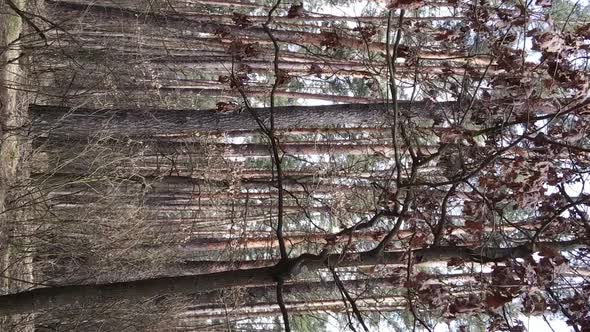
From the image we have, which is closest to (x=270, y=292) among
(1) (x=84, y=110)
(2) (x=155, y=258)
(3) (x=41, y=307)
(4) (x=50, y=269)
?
(2) (x=155, y=258)

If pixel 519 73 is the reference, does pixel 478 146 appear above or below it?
below

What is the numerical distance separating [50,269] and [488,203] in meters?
6.03

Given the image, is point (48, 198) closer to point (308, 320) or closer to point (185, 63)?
point (185, 63)

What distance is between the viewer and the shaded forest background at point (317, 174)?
426 cm

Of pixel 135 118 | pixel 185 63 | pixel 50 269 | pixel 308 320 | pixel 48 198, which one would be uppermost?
pixel 185 63

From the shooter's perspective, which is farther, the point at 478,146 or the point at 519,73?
the point at 478,146

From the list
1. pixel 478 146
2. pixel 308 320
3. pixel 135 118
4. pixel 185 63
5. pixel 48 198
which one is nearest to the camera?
pixel 478 146

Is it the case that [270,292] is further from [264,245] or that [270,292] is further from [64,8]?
[64,8]

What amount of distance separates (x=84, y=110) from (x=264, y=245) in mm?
5666

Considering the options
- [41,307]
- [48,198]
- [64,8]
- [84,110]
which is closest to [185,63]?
[64,8]

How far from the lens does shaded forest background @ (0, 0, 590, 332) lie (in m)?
4.26

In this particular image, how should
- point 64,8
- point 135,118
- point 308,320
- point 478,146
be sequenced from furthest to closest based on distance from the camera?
1. point 308,320
2. point 64,8
3. point 135,118
4. point 478,146

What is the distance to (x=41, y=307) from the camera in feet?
14.5

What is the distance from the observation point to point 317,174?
26.6ft
